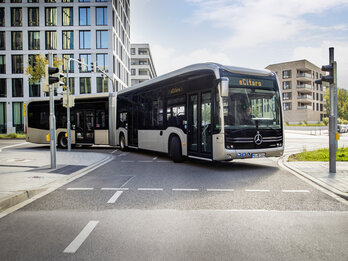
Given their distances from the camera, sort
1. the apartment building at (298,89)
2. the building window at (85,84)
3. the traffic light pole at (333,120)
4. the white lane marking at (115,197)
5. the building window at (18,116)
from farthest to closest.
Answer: the apartment building at (298,89) → the building window at (85,84) → the building window at (18,116) → the traffic light pole at (333,120) → the white lane marking at (115,197)

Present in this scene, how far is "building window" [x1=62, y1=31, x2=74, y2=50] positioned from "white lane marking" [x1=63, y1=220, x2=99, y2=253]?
44.0 m

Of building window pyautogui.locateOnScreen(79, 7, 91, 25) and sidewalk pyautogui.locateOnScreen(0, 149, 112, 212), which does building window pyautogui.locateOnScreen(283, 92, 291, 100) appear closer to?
building window pyautogui.locateOnScreen(79, 7, 91, 25)

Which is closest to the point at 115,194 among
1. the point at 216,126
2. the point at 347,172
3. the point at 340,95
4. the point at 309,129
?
the point at 216,126

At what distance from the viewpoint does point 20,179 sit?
7.74m

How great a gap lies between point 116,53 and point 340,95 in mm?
59622

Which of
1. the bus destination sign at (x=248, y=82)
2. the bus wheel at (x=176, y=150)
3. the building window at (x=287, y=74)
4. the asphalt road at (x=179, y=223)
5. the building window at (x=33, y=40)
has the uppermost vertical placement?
the building window at (x=33, y=40)

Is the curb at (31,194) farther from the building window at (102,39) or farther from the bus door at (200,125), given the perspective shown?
the building window at (102,39)

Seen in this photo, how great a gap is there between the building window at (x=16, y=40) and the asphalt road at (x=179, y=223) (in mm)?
43473

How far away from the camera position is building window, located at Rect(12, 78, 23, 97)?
44.0 m

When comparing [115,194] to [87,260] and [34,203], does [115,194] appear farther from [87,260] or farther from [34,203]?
[87,260]

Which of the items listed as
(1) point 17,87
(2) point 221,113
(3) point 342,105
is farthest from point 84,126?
(3) point 342,105

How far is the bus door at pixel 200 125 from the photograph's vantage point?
973 centimetres

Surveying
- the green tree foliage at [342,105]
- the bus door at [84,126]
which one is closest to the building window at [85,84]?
the bus door at [84,126]

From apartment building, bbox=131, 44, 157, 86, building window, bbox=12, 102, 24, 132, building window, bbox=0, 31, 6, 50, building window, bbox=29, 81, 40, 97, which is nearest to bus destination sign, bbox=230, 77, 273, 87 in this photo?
building window, bbox=29, 81, 40, 97
